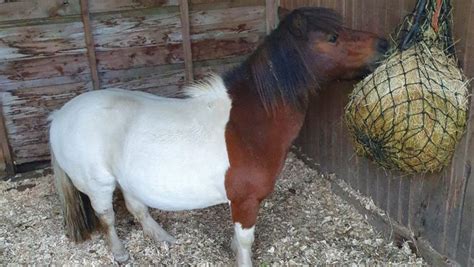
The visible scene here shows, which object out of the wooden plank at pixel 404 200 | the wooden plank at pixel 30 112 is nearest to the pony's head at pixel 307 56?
the wooden plank at pixel 404 200

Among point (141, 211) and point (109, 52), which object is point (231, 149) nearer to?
point (141, 211)

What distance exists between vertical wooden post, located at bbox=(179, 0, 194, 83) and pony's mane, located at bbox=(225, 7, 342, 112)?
1565 mm

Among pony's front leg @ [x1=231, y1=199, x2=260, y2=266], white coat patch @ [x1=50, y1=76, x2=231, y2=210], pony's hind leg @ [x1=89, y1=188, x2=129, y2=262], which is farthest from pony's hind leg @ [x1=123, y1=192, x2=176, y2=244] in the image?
pony's front leg @ [x1=231, y1=199, x2=260, y2=266]

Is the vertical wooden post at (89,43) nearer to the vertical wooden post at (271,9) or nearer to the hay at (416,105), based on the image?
the vertical wooden post at (271,9)

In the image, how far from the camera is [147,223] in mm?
3055

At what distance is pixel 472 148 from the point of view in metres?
2.16

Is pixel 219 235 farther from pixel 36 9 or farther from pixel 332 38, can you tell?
pixel 36 9

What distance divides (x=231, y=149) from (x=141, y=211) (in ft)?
3.19

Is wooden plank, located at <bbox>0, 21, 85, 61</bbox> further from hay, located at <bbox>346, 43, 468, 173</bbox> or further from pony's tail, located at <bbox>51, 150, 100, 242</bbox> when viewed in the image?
hay, located at <bbox>346, 43, 468, 173</bbox>

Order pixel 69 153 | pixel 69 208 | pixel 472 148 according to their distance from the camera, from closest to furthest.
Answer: pixel 472 148
pixel 69 153
pixel 69 208


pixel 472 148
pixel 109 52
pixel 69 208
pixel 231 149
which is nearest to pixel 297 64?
pixel 231 149

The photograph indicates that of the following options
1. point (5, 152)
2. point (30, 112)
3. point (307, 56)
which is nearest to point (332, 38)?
point (307, 56)

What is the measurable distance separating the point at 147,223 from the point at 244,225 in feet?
2.63

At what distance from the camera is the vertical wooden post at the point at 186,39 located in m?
3.77
